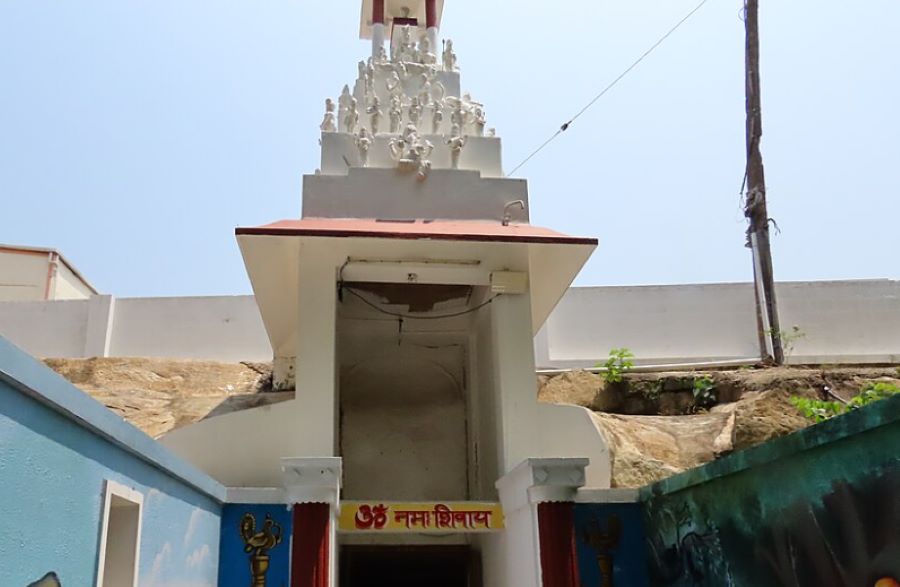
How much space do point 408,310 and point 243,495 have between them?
4.11 metres

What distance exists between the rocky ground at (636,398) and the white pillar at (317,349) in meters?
3.09

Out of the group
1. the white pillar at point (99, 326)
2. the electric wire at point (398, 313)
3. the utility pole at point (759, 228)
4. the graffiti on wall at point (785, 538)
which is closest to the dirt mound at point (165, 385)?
the white pillar at point (99, 326)

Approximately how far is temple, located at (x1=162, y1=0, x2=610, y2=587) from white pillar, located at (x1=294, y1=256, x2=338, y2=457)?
0.05ft

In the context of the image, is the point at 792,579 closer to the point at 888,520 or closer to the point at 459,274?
the point at 888,520

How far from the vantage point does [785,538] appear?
175 inches

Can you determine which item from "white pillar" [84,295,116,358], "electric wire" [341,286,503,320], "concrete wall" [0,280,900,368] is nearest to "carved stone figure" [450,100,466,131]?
"electric wire" [341,286,503,320]

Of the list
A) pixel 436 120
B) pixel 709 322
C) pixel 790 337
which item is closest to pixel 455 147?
pixel 436 120

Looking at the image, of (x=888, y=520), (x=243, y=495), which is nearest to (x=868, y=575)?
(x=888, y=520)

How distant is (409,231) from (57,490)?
4661 millimetres

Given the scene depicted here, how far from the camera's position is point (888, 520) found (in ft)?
11.4

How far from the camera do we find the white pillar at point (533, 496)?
637cm

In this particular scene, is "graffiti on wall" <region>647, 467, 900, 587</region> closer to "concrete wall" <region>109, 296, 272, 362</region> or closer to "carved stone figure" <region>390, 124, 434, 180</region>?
"carved stone figure" <region>390, 124, 434, 180</region>

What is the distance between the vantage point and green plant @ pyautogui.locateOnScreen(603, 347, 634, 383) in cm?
1355

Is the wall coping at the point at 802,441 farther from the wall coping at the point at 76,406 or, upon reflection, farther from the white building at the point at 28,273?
the white building at the point at 28,273
